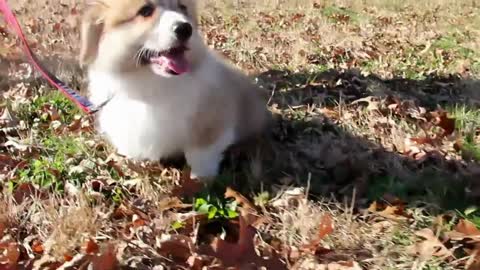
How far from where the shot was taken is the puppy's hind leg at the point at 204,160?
2973mm

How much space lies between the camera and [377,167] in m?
3.07

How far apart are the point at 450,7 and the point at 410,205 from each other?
949cm

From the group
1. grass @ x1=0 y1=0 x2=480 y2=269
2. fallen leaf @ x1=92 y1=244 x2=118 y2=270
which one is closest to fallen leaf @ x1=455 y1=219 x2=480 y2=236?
grass @ x1=0 y1=0 x2=480 y2=269

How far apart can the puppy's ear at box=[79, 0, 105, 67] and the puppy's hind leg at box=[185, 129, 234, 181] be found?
68cm

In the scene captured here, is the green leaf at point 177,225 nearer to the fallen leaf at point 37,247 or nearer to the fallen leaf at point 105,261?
the fallen leaf at point 105,261

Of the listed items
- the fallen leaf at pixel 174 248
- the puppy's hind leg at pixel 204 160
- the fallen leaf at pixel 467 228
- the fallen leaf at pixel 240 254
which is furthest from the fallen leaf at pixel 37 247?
the fallen leaf at pixel 467 228

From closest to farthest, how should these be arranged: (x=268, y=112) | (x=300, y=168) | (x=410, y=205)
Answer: (x=410, y=205), (x=300, y=168), (x=268, y=112)

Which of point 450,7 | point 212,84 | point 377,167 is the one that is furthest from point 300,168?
point 450,7

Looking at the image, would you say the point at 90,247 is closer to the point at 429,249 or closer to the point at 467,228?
the point at 429,249

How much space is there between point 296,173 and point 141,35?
1052 mm

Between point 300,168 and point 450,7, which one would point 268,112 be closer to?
point 300,168

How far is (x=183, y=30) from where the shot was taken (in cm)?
252

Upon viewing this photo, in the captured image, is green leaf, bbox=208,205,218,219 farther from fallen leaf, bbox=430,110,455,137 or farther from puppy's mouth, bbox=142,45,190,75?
fallen leaf, bbox=430,110,455,137

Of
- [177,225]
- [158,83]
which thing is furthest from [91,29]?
[177,225]
